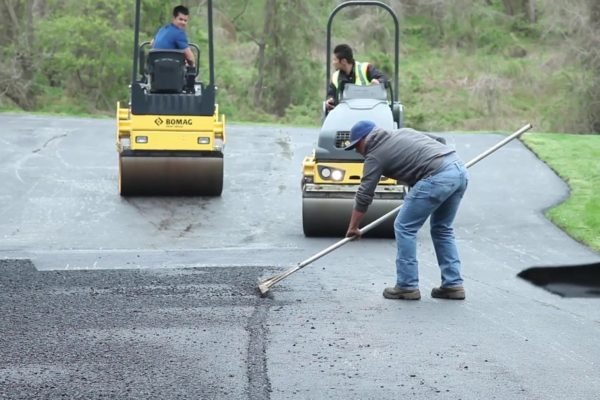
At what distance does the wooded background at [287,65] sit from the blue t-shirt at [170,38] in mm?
18829

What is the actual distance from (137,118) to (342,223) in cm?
390

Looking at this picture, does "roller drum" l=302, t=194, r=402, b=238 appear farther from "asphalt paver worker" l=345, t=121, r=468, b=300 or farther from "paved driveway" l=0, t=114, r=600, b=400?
"asphalt paver worker" l=345, t=121, r=468, b=300

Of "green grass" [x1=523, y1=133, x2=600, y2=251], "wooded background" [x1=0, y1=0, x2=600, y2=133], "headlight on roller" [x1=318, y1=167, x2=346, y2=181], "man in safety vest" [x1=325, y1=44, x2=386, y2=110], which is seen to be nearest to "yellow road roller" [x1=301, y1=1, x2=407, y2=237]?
"headlight on roller" [x1=318, y1=167, x2=346, y2=181]

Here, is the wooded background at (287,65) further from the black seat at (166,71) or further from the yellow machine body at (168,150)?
the black seat at (166,71)

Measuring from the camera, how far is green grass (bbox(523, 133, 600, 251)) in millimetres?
14055

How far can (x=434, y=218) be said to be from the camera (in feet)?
32.0

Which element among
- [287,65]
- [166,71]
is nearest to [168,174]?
[166,71]

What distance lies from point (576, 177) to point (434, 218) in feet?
28.3

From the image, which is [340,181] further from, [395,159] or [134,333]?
[134,333]

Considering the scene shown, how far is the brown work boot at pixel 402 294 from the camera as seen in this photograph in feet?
31.4

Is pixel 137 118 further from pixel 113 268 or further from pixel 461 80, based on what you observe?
pixel 461 80

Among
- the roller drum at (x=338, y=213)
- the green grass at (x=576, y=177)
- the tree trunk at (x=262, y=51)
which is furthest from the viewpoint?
the tree trunk at (x=262, y=51)

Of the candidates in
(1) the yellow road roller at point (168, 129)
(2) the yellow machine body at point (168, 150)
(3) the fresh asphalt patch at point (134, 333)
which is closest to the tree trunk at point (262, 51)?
(1) the yellow road roller at point (168, 129)

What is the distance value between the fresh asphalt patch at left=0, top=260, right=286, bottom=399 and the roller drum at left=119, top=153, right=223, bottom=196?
444cm
